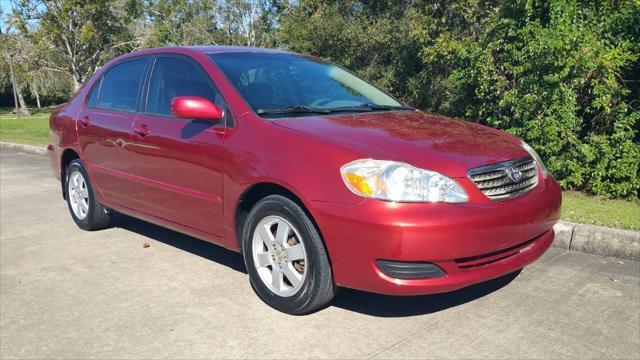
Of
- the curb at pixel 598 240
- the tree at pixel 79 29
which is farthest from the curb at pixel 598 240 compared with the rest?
the tree at pixel 79 29

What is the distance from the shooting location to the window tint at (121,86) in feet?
16.2

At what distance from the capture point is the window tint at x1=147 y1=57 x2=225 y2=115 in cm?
426

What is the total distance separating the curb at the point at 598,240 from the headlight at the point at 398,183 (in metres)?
2.26

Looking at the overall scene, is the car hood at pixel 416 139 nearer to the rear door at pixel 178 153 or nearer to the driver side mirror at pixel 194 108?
the driver side mirror at pixel 194 108

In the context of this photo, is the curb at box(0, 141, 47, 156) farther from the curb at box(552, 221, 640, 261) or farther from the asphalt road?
the curb at box(552, 221, 640, 261)

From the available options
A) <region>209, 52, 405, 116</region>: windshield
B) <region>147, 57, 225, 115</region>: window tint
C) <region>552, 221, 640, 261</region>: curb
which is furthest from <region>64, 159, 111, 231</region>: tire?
<region>552, 221, 640, 261</region>: curb

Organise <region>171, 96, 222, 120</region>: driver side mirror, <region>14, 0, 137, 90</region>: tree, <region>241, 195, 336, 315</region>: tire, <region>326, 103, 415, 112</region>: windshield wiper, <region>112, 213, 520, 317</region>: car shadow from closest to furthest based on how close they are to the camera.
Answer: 1. <region>241, 195, 336, 315</region>: tire
2. <region>112, 213, 520, 317</region>: car shadow
3. <region>171, 96, 222, 120</region>: driver side mirror
4. <region>326, 103, 415, 112</region>: windshield wiper
5. <region>14, 0, 137, 90</region>: tree

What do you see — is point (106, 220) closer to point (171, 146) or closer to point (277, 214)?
Result: point (171, 146)

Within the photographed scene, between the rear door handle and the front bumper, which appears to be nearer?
the front bumper

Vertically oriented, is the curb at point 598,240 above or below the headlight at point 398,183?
below

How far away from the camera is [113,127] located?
4977 millimetres

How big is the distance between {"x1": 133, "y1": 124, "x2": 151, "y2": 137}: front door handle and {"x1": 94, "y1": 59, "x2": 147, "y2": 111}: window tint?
267 millimetres

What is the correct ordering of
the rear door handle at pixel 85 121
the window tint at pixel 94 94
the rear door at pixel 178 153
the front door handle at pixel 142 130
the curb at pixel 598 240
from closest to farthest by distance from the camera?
the rear door at pixel 178 153 → the front door handle at pixel 142 130 → the curb at pixel 598 240 → the rear door handle at pixel 85 121 → the window tint at pixel 94 94

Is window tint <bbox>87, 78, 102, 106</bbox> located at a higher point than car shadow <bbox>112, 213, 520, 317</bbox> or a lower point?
higher
